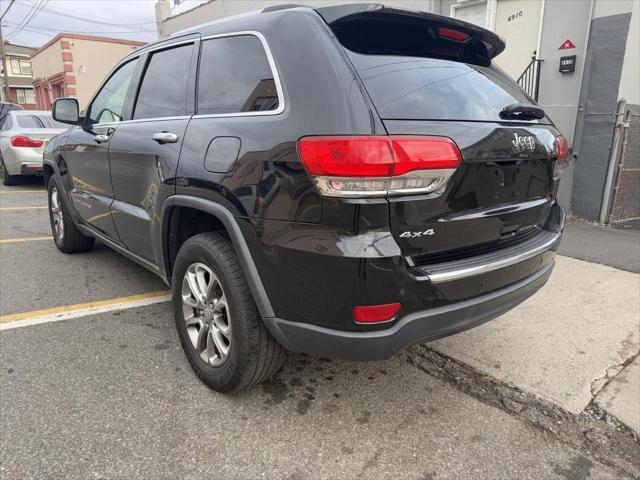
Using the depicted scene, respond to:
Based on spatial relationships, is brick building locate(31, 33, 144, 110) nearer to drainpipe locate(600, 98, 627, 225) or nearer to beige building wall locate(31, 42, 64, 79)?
beige building wall locate(31, 42, 64, 79)

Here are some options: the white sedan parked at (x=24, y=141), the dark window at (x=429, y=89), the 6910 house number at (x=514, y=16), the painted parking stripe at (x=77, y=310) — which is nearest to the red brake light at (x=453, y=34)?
the dark window at (x=429, y=89)

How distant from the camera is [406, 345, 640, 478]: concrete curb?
2283mm

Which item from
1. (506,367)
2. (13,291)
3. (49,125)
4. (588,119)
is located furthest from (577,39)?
(49,125)

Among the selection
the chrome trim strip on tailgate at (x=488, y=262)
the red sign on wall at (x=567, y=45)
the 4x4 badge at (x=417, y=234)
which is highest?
the red sign on wall at (x=567, y=45)

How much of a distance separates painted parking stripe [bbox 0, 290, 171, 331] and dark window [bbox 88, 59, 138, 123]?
1408 mm

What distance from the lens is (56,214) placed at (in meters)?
5.11

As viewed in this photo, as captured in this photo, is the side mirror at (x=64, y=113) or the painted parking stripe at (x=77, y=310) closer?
the painted parking stripe at (x=77, y=310)

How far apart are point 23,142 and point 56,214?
5700mm

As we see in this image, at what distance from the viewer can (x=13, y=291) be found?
4.04m

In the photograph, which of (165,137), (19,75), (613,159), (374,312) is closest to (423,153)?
(374,312)

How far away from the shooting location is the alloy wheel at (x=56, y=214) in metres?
4.96

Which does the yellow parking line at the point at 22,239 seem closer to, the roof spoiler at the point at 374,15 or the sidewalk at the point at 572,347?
the sidewalk at the point at 572,347

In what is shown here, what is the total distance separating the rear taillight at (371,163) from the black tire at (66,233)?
3.71 m

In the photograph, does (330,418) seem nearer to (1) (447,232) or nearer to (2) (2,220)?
(1) (447,232)
